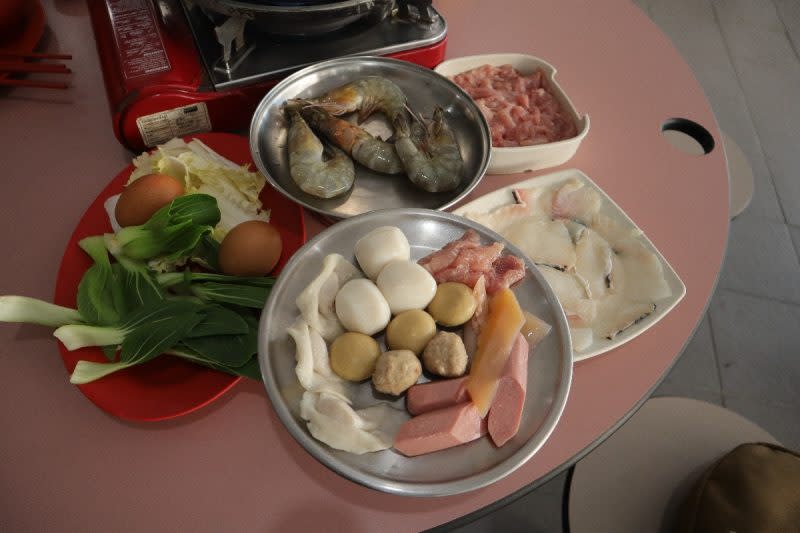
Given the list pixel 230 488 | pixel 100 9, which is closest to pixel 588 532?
pixel 230 488

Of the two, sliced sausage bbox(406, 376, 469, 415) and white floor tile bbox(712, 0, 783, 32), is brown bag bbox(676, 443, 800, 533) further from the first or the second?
white floor tile bbox(712, 0, 783, 32)

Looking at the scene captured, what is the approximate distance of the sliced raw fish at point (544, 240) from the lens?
113cm

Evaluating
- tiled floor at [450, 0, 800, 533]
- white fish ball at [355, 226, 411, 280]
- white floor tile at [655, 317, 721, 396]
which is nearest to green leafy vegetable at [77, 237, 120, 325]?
white fish ball at [355, 226, 411, 280]

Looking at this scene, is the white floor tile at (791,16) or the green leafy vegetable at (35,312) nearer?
the green leafy vegetable at (35,312)

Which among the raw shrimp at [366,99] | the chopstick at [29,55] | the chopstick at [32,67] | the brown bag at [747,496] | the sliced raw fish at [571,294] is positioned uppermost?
the chopstick at [29,55]

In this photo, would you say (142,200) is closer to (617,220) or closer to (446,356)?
(446,356)

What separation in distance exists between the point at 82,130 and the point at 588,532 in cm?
162

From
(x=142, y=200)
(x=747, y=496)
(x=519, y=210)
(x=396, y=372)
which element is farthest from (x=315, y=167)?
(x=747, y=496)

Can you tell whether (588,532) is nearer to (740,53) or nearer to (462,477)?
(462,477)

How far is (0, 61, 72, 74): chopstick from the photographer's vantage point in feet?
4.36

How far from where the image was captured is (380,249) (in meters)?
0.88

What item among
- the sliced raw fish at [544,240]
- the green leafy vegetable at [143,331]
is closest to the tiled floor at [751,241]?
the sliced raw fish at [544,240]

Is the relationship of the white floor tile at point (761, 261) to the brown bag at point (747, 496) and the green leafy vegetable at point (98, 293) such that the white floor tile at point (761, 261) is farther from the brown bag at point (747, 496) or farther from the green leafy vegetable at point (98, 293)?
the green leafy vegetable at point (98, 293)

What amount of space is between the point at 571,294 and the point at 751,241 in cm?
198
